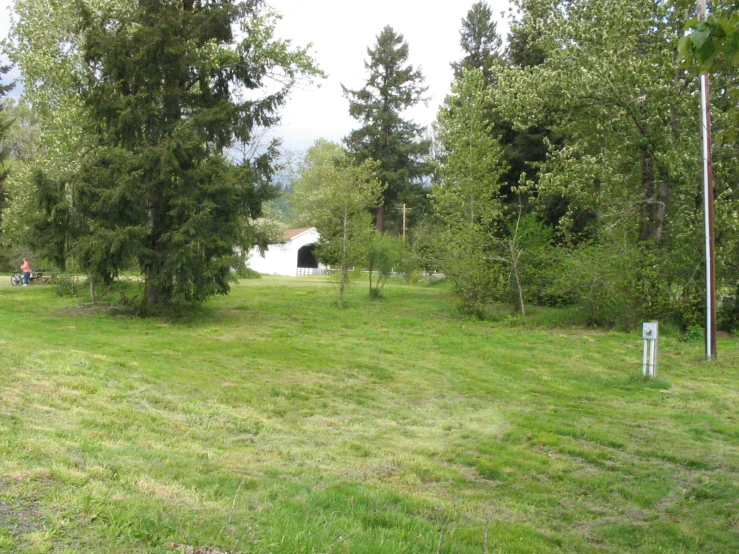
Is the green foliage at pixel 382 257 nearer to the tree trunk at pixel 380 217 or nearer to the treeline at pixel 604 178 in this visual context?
the treeline at pixel 604 178

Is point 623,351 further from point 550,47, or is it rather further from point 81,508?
point 81,508

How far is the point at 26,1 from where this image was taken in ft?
73.6

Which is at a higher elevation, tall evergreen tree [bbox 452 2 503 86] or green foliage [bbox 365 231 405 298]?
tall evergreen tree [bbox 452 2 503 86]

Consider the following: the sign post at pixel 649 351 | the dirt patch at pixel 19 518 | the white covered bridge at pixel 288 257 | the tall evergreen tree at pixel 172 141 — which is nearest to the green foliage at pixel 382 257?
the tall evergreen tree at pixel 172 141

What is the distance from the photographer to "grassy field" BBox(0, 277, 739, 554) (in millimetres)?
3834

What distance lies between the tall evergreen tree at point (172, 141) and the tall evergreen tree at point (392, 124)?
28.7m

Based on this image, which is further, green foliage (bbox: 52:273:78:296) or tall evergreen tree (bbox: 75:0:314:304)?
Answer: green foliage (bbox: 52:273:78:296)

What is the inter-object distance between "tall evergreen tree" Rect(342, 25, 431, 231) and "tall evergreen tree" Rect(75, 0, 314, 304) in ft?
94.1

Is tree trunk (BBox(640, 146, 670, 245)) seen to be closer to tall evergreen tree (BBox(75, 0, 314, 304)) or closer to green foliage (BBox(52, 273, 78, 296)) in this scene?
tall evergreen tree (BBox(75, 0, 314, 304))

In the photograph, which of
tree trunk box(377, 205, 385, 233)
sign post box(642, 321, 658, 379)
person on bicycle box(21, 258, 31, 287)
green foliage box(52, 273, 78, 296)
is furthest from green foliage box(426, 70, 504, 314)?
tree trunk box(377, 205, 385, 233)

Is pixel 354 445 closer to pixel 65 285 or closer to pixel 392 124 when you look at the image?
pixel 65 285

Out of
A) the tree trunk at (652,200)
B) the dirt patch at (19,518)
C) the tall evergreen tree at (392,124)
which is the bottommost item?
the dirt patch at (19,518)

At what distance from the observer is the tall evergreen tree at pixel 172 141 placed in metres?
16.3

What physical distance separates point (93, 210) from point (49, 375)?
8.80 metres
